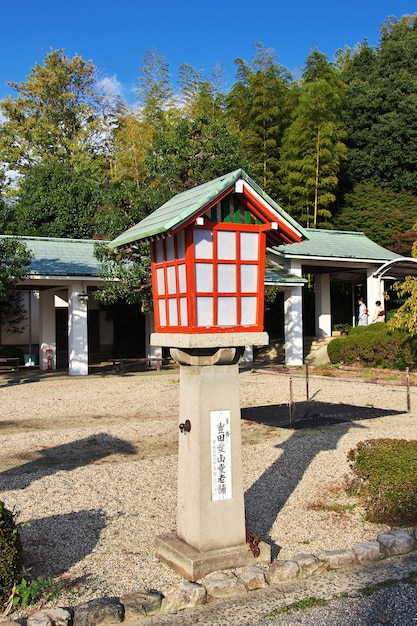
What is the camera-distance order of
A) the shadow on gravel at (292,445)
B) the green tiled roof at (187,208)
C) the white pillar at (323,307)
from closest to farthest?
the green tiled roof at (187,208) < the shadow on gravel at (292,445) < the white pillar at (323,307)

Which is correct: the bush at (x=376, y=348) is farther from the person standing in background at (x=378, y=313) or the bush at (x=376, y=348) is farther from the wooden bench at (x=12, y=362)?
the wooden bench at (x=12, y=362)

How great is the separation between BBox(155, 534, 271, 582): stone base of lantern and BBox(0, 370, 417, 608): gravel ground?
110mm

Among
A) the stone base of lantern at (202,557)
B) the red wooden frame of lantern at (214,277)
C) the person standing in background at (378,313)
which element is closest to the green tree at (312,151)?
the person standing in background at (378,313)

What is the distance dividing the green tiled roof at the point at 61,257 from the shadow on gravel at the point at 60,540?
37.3 feet

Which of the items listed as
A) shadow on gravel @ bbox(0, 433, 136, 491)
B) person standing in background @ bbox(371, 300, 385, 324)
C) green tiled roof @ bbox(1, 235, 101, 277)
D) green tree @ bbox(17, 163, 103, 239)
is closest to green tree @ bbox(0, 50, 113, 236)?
green tree @ bbox(17, 163, 103, 239)

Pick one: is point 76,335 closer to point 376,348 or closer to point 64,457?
point 376,348

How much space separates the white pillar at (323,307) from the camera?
23062mm

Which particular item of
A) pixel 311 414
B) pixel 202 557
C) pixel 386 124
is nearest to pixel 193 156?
pixel 311 414

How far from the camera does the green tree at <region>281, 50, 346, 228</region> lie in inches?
949

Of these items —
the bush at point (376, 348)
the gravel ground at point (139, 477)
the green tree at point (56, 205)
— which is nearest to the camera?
the gravel ground at point (139, 477)

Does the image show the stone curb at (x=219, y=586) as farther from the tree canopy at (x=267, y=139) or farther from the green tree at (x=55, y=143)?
the green tree at (x=55, y=143)

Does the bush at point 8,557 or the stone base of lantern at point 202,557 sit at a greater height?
the bush at point 8,557

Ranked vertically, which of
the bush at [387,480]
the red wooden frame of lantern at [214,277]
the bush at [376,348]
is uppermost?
the red wooden frame of lantern at [214,277]

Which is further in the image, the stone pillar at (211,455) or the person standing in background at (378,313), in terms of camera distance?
the person standing in background at (378,313)
